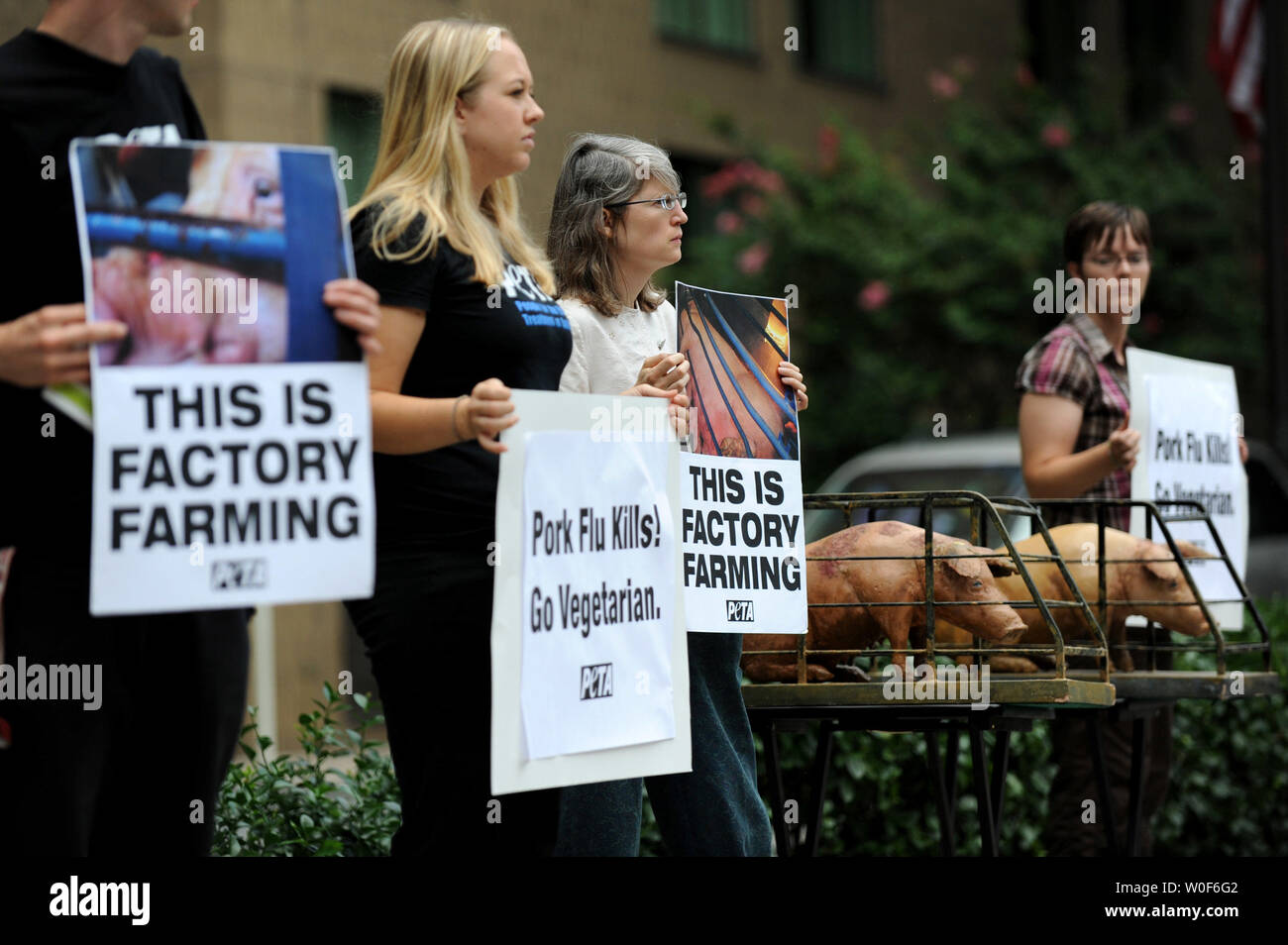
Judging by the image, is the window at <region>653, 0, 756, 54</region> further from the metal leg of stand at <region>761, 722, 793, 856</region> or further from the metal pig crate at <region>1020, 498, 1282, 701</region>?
the metal leg of stand at <region>761, 722, 793, 856</region>

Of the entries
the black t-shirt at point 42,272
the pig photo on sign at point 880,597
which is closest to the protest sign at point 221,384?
the black t-shirt at point 42,272

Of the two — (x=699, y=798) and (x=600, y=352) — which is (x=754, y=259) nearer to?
(x=600, y=352)

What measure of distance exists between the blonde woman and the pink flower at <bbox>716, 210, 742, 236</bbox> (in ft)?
36.9

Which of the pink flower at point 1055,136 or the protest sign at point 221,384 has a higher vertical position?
the pink flower at point 1055,136

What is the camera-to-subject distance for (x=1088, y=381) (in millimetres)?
4918

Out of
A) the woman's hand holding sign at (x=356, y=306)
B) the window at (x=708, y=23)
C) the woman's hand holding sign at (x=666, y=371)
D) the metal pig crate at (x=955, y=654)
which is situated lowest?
the metal pig crate at (x=955, y=654)

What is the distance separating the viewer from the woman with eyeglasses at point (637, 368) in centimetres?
360

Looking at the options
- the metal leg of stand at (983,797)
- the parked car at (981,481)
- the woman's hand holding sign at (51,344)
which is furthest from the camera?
the parked car at (981,481)

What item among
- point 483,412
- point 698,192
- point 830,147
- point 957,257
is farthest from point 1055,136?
point 483,412

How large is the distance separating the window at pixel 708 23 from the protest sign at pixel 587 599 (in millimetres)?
12211

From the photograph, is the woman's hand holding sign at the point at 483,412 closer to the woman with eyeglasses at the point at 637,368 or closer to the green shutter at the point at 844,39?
the woman with eyeglasses at the point at 637,368

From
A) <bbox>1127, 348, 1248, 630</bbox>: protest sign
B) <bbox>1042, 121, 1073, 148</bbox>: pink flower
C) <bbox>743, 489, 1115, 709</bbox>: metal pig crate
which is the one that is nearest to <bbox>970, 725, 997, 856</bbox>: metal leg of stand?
<bbox>743, 489, 1115, 709</bbox>: metal pig crate

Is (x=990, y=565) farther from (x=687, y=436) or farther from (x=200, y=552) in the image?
(x=200, y=552)

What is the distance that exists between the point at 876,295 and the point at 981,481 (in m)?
4.71
